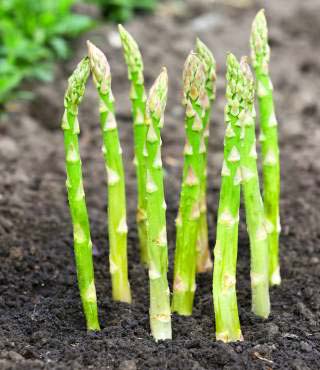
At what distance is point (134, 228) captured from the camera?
4.40 meters

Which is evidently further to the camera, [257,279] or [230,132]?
[257,279]

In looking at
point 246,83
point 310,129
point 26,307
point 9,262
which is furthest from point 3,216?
point 310,129

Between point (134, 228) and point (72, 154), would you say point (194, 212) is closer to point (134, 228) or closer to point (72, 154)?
point (72, 154)

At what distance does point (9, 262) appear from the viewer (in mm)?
3869

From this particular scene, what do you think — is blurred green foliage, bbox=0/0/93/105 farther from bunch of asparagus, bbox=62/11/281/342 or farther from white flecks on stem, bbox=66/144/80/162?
white flecks on stem, bbox=66/144/80/162

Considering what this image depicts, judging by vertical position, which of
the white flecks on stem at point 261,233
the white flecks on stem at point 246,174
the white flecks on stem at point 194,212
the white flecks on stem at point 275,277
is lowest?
the white flecks on stem at point 275,277

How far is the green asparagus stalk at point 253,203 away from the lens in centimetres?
310

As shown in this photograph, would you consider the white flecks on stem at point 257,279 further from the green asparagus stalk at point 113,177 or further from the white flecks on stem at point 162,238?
the green asparagus stalk at point 113,177

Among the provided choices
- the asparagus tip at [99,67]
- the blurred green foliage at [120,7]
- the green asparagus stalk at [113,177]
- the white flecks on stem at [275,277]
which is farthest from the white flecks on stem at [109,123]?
the blurred green foliage at [120,7]

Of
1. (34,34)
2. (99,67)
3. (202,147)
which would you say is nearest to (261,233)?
(202,147)

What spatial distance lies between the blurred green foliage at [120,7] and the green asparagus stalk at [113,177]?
4.65 metres

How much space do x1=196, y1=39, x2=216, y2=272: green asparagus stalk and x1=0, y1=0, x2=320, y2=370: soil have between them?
0.09 meters

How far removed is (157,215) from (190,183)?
0.23 m

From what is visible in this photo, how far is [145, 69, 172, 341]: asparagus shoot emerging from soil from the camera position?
3008 mm
